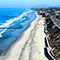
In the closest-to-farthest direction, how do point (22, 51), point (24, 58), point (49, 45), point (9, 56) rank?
point (24, 58) → point (9, 56) → point (22, 51) → point (49, 45)

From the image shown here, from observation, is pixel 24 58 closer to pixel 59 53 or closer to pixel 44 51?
pixel 44 51

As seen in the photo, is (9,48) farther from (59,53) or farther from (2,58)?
(59,53)

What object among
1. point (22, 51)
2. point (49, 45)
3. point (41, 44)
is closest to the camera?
point (22, 51)

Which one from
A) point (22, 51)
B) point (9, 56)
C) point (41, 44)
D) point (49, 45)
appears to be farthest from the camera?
point (41, 44)

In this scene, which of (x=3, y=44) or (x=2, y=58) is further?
(x=3, y=44)

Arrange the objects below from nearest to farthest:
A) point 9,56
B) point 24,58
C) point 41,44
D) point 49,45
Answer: point 24,58
point 9,56
point 49,45
point 41,44

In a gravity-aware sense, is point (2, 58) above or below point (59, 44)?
below

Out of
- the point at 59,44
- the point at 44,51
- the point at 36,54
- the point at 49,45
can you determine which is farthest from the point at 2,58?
the point at 59,44

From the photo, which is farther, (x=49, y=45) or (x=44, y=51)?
(x=49, y=45)

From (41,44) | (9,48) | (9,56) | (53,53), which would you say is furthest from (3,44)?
(53,53)
